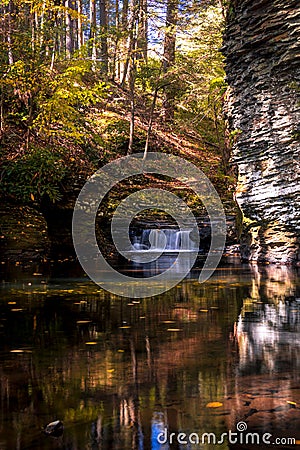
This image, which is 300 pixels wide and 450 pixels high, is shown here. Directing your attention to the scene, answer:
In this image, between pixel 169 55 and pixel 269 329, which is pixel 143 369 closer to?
pixel 269 329

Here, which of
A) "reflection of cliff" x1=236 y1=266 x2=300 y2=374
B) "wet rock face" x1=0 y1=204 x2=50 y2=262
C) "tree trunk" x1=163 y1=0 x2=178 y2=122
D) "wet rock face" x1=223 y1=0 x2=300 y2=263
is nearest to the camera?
"reflection of cliff" x1=236 y1=266 x2=300 y2=374

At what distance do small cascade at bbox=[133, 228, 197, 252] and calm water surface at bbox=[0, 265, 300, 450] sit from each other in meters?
8.80

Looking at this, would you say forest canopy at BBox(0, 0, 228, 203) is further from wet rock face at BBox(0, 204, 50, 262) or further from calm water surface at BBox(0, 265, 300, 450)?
calm water surface at BBox(0, 265, 300, 450)

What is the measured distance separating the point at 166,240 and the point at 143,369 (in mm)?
12541

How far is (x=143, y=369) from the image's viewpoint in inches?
156

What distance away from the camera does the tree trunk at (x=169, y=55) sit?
18.5 m

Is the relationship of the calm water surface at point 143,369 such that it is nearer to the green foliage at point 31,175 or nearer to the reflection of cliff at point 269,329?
the reflection of cliff at point 269,329

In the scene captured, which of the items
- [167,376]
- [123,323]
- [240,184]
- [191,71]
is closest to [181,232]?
[240,184]

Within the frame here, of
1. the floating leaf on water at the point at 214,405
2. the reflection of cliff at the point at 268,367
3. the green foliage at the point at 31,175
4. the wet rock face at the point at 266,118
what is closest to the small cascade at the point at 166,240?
the wet rock face at the point at 266,118

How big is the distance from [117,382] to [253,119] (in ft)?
35.7

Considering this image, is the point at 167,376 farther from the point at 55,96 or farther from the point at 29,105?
the point at 29,105

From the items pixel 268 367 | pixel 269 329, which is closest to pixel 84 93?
pixel 269 329

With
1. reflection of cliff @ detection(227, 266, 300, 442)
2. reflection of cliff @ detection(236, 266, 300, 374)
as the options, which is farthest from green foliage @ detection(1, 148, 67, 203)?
reflection of cliff @ detection(227, 266, 300, 442)

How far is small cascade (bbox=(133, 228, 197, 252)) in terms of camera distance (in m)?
16.3
